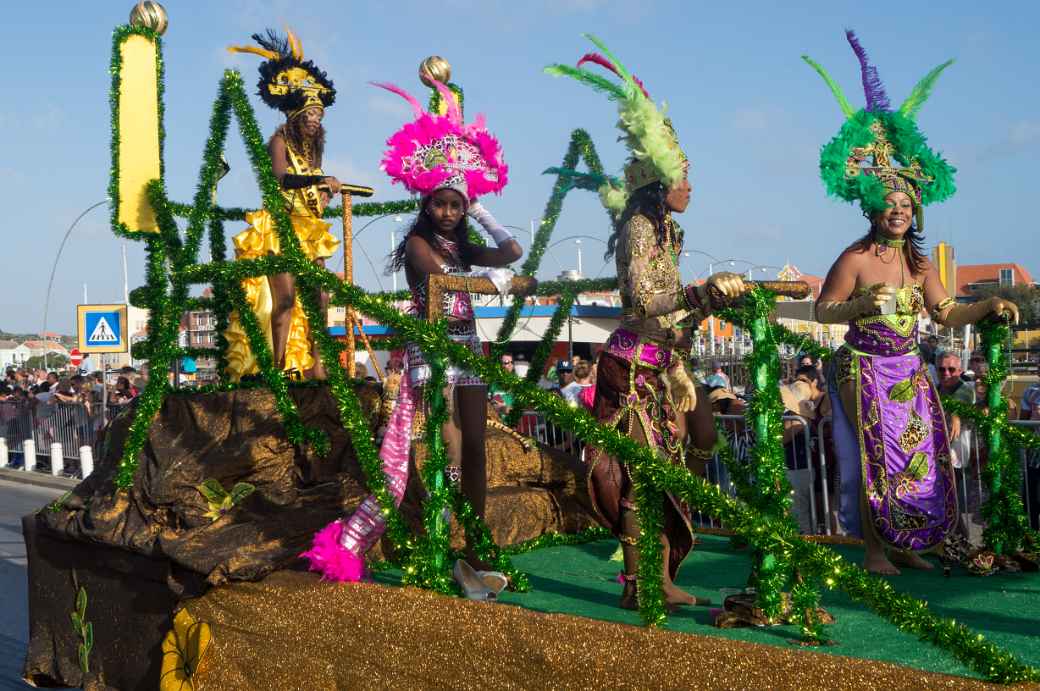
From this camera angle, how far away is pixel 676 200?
3.91 m

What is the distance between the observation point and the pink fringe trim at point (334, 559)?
12.4 feet

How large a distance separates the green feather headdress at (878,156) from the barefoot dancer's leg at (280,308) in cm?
316

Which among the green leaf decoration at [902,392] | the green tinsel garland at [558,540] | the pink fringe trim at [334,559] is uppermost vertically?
the green leaf decoration at [902,392]

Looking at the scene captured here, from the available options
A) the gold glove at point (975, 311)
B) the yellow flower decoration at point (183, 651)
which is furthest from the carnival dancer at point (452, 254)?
the gold glove at point (975, 311)

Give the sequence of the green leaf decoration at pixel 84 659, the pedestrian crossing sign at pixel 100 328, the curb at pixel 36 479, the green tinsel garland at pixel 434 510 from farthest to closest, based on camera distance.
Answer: the curb at pixel 36 479 < the pedestrian crossing sign at pixel 100 328 < the green leaf decoration at pixel 84 659 < the green tinsel garland at pixel 434 510

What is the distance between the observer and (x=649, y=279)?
12.4 feet

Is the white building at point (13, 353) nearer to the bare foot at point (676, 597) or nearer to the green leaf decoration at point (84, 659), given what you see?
the green leaf decoration at point (84, 659)

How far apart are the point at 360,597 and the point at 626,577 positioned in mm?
922

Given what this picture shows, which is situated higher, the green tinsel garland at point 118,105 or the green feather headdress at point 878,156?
the green tinsel garland at point 118,105

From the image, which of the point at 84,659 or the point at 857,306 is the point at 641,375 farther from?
the point at 84,659

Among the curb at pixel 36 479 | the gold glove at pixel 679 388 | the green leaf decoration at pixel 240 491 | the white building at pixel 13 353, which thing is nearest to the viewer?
the gold glove at pixel 679 388

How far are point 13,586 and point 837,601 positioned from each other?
6857 millimetres

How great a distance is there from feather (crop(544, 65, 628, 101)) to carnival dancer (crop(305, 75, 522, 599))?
661 millimetres

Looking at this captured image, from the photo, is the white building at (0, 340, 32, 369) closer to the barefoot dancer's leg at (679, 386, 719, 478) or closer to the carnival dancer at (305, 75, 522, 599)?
the carnival dancer at (305, 75, 522, 599)
